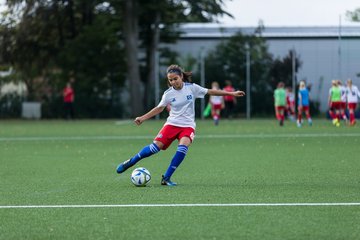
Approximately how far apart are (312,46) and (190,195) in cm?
3895

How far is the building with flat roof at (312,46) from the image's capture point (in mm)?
47469

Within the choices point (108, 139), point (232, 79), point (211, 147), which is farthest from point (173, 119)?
point (232, 79)

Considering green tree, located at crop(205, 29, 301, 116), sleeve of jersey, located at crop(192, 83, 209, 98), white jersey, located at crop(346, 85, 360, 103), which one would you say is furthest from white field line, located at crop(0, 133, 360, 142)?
green tree, located at crop(205, 29, 301, 116)

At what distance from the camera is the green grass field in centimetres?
908

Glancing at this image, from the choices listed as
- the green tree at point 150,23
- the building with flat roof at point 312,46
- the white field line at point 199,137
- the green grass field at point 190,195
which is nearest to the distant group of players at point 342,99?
the white field line at point 199,137

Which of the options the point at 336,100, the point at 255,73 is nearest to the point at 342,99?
the point at 336,100

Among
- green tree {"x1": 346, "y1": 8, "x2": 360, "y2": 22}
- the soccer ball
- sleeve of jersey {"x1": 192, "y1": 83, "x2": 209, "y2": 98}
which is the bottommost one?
the soccer ball

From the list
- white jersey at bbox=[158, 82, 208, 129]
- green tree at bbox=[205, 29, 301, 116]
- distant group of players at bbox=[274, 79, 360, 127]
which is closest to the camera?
white jersey at bbox=[158, 82, 208, 129]

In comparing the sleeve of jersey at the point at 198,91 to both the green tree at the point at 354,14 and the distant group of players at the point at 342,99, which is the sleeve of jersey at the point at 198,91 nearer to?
the distant group of players at the point at 342,99

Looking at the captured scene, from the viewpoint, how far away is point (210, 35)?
5409 cm

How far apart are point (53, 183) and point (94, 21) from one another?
38.1m

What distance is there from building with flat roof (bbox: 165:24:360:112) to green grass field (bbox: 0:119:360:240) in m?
24.9

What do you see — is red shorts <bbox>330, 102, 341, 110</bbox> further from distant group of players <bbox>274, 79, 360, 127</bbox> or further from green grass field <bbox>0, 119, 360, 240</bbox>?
green grass field <bbox>0, 119, 360, 240</bbox>

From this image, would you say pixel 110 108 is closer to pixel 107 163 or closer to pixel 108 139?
pixel 108 139
